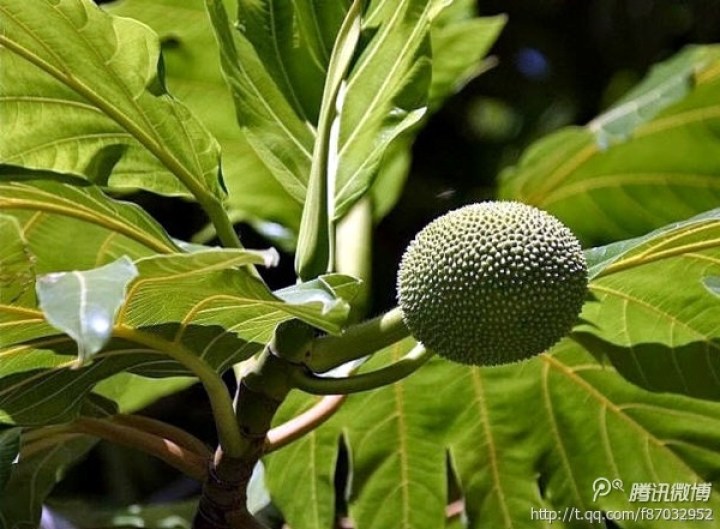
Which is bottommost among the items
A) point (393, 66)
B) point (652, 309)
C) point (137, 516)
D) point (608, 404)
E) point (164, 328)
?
point (137, 516)

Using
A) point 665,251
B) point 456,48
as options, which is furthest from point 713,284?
point 456,48

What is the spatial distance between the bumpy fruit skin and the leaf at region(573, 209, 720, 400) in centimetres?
17

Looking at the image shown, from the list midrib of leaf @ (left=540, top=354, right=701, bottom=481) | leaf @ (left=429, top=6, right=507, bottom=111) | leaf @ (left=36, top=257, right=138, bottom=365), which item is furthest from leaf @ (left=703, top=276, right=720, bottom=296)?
leaf @ (left=429, top=6, right=507, bottom=111)

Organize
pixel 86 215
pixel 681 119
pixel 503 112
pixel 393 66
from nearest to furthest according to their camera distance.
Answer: pixel 86 215 → pixel 393 66 → pixel 681 119 → pixel 503 112

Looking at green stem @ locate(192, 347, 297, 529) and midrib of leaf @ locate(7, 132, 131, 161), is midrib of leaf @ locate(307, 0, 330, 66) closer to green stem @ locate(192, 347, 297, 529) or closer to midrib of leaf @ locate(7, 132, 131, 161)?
midrib of leaf @ locate(7, 132, 131, 161)

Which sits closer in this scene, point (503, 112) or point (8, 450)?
point (8, 450)

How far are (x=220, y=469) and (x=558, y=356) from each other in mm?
346

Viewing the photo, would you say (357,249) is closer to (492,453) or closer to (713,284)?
(492,453)

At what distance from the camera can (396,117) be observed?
825 mm

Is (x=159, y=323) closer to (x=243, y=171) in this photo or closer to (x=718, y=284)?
(x=718, y=284)

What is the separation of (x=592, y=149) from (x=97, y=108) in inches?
19.2

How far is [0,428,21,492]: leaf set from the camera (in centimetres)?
70

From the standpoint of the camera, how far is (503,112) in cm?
150

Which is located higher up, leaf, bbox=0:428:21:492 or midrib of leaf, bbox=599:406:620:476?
leaf, bbox=0:428:21:492
